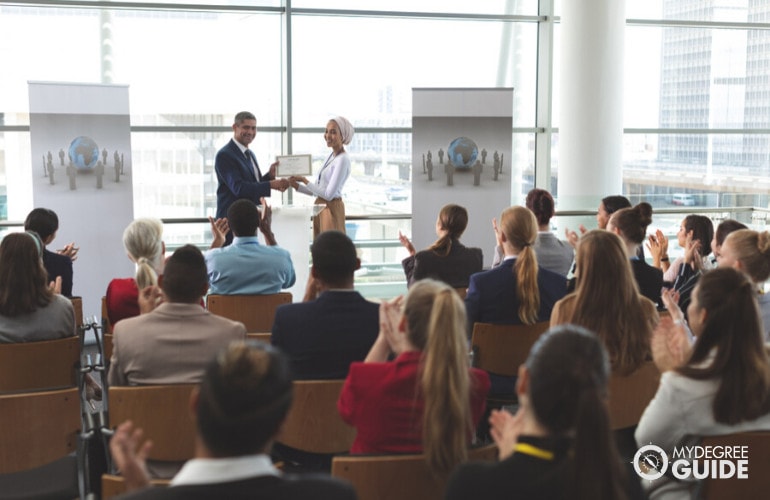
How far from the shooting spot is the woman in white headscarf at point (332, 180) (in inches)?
285

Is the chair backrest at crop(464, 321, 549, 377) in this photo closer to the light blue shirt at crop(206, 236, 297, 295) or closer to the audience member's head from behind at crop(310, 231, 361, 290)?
the audience member's head from behind at crop(310, 231, 361, 290)

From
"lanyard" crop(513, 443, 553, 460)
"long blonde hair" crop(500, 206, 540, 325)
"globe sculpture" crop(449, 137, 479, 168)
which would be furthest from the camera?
"globe sculpture" crop(449, 137, 479, 168)

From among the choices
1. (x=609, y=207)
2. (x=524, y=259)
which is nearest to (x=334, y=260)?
(x=524, y=259)

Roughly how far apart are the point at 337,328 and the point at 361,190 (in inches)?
245

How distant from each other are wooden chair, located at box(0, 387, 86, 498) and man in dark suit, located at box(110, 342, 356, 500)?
4.72 ft

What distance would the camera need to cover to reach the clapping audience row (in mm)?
1802

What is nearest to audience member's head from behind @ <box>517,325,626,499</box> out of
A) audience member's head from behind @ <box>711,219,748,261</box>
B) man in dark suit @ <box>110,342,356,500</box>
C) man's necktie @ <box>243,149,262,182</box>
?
man in dark suit @ <box>110,342,356,500</box>

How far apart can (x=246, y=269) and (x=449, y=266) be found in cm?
122

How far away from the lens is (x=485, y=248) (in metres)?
8.22

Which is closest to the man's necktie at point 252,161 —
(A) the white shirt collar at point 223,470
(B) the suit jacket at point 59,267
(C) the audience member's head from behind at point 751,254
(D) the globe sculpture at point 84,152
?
(D) the globe sculpture at point 84,152

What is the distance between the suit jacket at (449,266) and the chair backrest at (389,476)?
2880 millimetres

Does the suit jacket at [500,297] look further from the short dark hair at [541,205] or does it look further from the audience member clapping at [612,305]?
the short dark hair at [541,205]

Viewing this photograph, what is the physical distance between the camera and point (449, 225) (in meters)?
5.23

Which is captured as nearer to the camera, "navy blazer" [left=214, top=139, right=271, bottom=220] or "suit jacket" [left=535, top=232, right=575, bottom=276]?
"suit jacket" [left=535, top=232, right=575, bottom=276]
